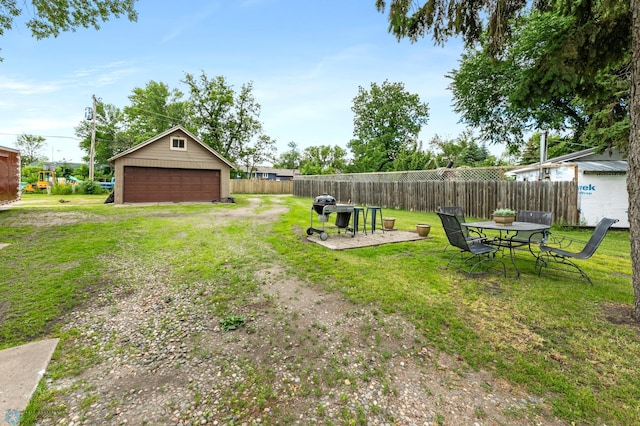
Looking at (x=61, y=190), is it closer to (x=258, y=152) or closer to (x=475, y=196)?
(x=258, y=152)

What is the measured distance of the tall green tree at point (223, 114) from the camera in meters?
29.8

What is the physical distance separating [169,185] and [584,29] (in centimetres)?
1889

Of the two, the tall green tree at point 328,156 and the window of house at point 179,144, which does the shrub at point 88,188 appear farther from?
the tall green tree at point 328,156

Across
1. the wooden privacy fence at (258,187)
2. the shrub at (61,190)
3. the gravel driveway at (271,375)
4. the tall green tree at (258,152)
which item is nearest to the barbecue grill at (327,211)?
the gravel driveway at (271,375)

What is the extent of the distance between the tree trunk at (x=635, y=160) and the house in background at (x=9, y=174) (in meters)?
16.2

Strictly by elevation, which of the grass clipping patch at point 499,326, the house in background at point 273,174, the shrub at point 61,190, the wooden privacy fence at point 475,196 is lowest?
the grass clipping patch at point 499,326

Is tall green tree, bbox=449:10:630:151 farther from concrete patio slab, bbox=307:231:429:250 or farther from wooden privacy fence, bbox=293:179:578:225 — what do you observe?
concrete patio slab, bbox=307:231:429:250

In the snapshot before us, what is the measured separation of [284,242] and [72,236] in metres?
5.42

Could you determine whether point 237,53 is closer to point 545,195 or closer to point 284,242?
point 284,242

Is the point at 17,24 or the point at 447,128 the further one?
the point at 447,128

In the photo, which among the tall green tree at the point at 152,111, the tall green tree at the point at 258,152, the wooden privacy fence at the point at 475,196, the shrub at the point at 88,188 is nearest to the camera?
the wooden privacy fence at the point at 475,196

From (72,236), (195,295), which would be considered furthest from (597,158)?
(72,236)

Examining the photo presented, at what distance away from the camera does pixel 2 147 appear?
1023cm

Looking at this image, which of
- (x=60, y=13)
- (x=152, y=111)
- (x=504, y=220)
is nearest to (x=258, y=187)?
(x=152, y=111)
